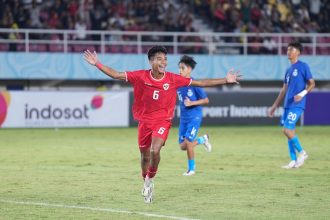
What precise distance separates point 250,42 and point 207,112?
198 inches

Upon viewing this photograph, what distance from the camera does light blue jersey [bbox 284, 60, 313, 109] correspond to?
17.2 meters

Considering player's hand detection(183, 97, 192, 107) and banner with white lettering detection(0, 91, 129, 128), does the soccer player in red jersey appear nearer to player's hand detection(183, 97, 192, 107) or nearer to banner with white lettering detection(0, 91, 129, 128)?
player's hand detection(183, 97, 192, 107)

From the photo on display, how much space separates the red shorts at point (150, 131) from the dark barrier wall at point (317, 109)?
23.7 metres

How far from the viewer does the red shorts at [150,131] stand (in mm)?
12094

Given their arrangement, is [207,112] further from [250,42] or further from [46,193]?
[46,193]

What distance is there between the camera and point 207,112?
3372cm

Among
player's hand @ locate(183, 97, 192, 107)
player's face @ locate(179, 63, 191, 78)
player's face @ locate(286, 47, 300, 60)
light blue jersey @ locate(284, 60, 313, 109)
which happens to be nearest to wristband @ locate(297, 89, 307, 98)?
light blue jersey @ locate(284, 60, 313, 109)

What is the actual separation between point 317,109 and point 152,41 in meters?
7.51

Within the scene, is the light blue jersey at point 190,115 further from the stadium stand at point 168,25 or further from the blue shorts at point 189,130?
the stadium stand at point 168,25

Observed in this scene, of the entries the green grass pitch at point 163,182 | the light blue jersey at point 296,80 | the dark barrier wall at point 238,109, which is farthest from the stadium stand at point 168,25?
the light blue jersey at point 296,80

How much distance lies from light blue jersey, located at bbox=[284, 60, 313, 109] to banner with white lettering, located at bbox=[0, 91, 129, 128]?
14.8 meters

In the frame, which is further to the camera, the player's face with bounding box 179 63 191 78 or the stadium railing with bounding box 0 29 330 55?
the stadium railing with bounding box 0 29 330 55

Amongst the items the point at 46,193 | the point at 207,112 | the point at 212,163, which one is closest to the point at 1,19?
the point at 207,112

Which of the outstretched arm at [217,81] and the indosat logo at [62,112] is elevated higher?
the outstretched arm at [217,81]
